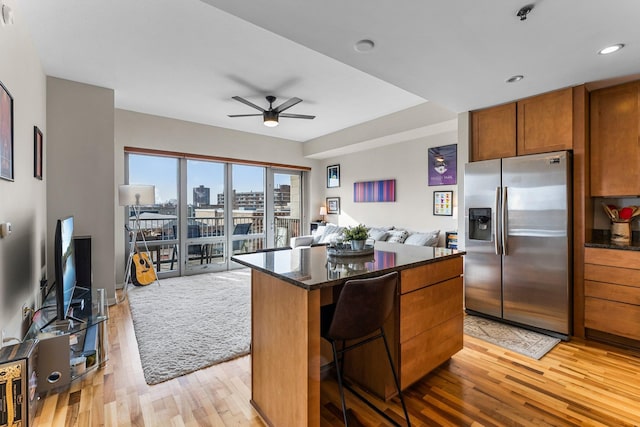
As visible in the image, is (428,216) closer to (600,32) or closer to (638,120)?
(638,120)

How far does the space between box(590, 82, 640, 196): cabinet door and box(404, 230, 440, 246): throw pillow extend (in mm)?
1982

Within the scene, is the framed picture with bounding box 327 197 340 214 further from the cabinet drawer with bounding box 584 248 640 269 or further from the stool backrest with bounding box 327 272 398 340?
the stool backrest with bounding box 327 272 398 340

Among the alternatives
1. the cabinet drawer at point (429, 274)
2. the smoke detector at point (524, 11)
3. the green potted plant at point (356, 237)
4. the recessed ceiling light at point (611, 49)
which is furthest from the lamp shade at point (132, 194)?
the recessed ceiling light at point (611, 49)

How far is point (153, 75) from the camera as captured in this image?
11.2 feet

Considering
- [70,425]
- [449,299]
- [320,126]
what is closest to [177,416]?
[70,425]

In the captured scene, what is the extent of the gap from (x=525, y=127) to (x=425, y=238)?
2.01m

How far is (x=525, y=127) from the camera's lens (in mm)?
3078

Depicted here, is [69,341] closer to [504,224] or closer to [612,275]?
[504,224]

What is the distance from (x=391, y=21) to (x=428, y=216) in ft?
11.8

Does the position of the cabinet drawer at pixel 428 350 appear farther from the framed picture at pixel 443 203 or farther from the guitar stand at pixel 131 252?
the guitar stand at pixel 131 252

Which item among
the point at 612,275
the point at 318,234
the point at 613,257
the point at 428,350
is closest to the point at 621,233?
the point at 613,257

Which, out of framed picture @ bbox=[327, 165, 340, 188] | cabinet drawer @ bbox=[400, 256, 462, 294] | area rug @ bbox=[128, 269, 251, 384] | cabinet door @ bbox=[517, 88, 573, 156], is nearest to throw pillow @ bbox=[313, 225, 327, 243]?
framed picture @ bbox=[327, 165, 340, 188]

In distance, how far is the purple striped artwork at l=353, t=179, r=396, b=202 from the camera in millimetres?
5570

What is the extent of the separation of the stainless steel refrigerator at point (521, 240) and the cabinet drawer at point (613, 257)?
15 centimetres
